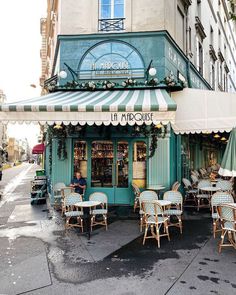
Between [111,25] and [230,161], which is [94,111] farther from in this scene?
[111,25]

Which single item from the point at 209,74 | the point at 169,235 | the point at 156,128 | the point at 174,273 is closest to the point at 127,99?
the point at 156,128

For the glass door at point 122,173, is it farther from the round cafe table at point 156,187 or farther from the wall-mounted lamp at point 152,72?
the wall-mounted lamp at point 152,72

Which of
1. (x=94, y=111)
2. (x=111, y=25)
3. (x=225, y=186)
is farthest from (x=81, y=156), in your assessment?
(x=225, y=186)

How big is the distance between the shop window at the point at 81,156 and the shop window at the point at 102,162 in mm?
353

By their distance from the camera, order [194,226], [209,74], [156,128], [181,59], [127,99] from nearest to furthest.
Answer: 1. [194,226]
2. [127,99]
3. [156,128]
4. [181,59]
5. [209,74]

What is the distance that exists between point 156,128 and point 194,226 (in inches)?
155

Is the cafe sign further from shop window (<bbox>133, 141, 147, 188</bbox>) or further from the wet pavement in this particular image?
the wet pavement

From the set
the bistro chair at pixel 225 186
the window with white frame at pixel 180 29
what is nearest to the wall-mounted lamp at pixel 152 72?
the window with white frame at pixel 180 29

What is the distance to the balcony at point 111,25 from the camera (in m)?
11.5

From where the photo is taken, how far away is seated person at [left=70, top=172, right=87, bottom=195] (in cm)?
1023

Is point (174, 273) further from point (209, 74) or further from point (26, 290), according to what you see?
point (209, 74)

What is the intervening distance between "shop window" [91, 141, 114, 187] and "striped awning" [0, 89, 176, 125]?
2880 mm

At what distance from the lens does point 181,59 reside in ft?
43.6

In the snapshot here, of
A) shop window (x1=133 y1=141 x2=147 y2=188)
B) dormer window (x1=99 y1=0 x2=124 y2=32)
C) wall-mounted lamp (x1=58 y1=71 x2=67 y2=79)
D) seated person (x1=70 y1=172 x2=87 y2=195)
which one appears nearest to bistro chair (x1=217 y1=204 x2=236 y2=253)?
shop window (x1=133 y1=141 x2=147 y2=188)
